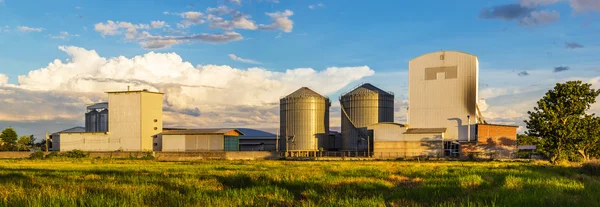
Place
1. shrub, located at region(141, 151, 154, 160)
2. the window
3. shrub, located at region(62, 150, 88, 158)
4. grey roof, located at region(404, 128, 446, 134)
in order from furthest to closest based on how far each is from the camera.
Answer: shrub, located at region(62, 150, 88, 158) → shrub, located at region(141, 151, 154, 160) → the window → grey roof, located at region(404, 128, 446, 134)

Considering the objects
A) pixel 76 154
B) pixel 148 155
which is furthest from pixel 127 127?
pixel 148 155

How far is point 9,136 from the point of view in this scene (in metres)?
125

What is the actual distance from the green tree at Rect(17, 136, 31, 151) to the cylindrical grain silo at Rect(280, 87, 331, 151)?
206ft

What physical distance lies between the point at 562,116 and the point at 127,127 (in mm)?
79030

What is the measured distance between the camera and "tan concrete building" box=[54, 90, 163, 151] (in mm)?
103438

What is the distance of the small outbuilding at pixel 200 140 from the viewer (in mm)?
99875

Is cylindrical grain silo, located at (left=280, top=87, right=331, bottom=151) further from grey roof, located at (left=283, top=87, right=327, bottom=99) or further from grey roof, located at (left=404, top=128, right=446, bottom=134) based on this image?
grey roof, located at (left=404, top=128, right=446, bottom=134)

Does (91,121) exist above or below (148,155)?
above

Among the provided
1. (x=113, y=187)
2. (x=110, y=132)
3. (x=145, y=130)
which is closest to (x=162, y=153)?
(x=145, y=130)

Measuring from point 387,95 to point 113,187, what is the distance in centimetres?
8682

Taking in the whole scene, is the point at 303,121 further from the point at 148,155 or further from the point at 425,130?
the point at 148,155

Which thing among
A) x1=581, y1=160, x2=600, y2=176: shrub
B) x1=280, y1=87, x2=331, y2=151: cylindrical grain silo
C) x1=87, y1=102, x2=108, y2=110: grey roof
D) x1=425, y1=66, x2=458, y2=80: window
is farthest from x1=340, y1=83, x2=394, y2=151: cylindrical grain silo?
x1=581, y1=160, x2=600, y2=176: shrub

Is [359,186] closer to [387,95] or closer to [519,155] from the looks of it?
[519,155]

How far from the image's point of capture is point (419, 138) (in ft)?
289
